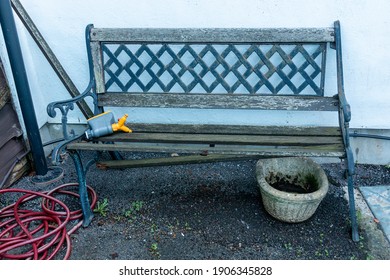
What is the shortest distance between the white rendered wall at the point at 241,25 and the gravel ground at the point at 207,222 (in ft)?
1.72

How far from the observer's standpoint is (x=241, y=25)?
327cm

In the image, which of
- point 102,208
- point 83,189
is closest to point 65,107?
point 83,189

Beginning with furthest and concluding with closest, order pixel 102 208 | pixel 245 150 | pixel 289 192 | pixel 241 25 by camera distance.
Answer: pixel 241 25, pixel 102 208, pixel 289 192, pixel 245 150

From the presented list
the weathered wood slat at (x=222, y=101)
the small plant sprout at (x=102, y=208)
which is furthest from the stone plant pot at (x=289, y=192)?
the small plant sprout at (x=102, y=208)

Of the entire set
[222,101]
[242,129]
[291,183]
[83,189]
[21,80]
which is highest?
[21,80]

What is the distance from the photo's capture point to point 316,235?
292 centimetres

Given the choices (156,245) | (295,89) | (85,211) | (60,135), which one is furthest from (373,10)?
(60,135)

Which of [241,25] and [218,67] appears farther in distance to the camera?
[218,67]

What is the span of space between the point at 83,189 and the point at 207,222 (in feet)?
3.10

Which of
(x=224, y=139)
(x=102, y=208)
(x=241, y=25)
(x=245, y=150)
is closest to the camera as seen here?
(x=245, y=150)

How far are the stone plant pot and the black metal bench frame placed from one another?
18cm

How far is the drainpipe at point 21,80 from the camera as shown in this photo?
3.01 m

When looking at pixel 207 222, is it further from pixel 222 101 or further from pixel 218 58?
pixel 218 58

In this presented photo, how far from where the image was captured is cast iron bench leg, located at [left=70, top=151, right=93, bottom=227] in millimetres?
2850
